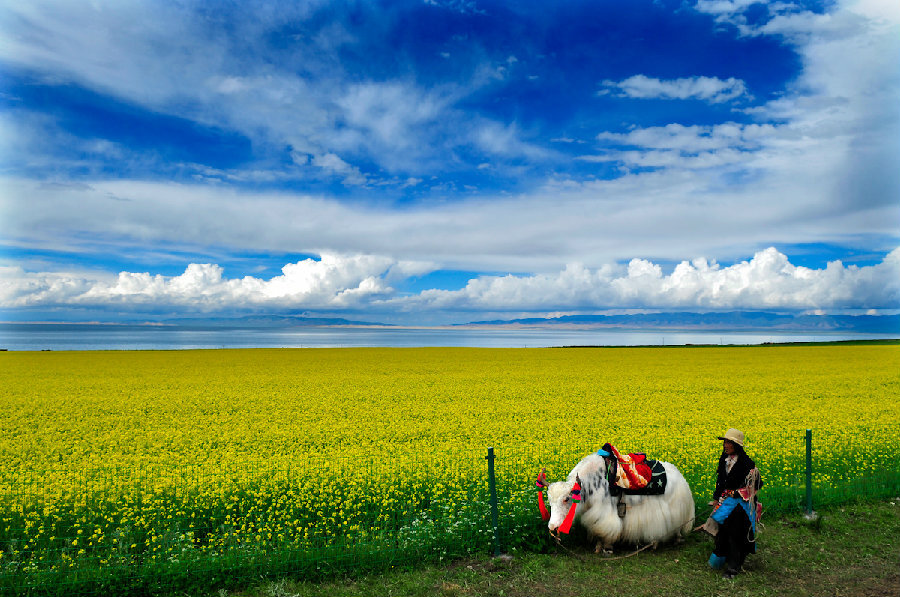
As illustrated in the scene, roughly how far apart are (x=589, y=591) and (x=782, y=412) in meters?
18.2

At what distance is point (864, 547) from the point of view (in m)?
8.19

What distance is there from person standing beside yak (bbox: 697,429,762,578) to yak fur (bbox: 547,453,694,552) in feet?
2.44

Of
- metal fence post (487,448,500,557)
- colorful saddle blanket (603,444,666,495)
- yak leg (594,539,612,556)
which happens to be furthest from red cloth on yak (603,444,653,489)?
metal fence post (487,448,500,557)

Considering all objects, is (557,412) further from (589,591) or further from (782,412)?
(589,591)

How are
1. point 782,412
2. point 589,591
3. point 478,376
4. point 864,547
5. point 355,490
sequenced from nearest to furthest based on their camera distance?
point 589,591
point 864,547
point 355,490
point 782,412
point 478,376

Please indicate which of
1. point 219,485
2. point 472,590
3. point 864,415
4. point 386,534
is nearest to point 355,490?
point 386,534

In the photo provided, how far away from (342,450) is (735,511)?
33.6 feet

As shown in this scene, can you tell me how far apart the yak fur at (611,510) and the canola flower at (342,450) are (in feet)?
3.77

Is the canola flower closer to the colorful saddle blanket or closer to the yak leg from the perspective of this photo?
the yak leg

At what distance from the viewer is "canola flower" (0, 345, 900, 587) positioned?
8516mm

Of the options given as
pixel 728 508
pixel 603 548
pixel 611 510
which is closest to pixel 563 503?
pixel 611 510

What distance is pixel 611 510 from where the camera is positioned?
25.5 feet

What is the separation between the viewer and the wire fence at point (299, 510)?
734 centimetres

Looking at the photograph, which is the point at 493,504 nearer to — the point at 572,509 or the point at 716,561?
the point at 572,509
